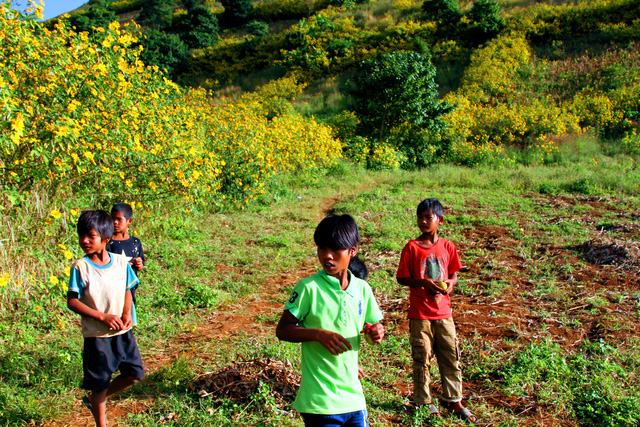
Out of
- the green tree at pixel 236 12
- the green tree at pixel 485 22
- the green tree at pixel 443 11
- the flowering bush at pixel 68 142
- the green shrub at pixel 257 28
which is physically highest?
the green tree at pixel 236 12

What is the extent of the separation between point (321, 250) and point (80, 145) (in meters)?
3.39

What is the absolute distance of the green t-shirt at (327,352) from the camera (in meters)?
1.75

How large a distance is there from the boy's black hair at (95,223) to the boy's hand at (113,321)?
0.44m

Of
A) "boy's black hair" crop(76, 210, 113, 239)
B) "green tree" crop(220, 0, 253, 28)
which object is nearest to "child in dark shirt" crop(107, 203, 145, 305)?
"boy's black hair" crop(76, 210, 113, 239)

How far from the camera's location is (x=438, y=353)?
9.71 feet

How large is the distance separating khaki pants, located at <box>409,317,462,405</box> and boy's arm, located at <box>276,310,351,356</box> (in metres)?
1.36

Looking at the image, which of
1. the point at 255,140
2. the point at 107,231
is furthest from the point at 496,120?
the point at 107,231

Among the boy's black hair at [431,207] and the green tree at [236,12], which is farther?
the green tree at [236,12]

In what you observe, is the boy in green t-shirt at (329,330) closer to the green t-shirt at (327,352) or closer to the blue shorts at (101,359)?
the green t-shirt at (327,352)

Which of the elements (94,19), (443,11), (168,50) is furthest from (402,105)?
(94,19)

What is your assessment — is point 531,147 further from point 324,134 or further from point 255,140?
point 255,140

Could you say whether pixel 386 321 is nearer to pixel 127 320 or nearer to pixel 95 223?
pixel 127 320

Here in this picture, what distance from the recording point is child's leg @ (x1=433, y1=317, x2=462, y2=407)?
9.51 feet

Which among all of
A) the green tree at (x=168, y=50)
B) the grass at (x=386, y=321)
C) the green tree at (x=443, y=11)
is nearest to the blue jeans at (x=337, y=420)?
the grass at (x=386, y=321)
